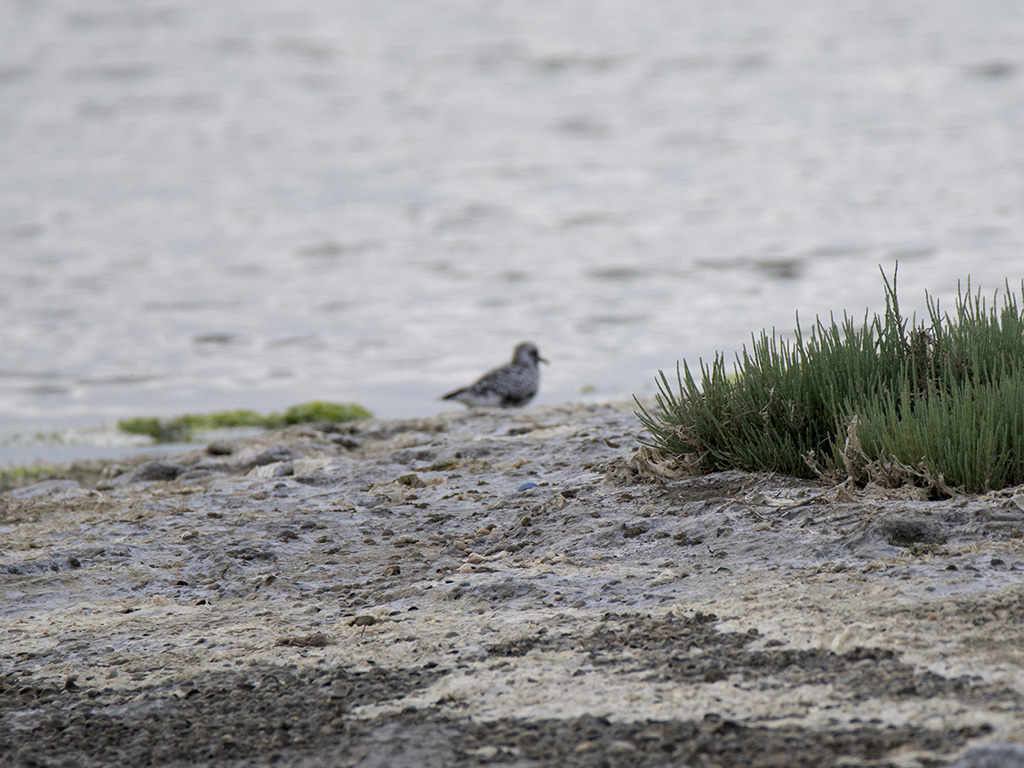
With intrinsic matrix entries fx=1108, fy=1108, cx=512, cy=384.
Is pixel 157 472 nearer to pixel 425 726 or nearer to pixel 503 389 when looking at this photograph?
pixel 503 389

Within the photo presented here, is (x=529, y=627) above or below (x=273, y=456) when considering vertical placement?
below

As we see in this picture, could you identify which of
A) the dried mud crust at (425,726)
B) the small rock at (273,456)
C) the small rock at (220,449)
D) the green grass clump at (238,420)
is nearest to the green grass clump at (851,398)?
the dried mud crust at (425,726)

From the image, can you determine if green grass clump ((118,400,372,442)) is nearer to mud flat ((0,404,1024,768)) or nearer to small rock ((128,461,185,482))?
small rock ((128,461,185,482))

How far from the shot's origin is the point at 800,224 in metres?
17.3

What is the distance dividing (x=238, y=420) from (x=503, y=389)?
8.85ft

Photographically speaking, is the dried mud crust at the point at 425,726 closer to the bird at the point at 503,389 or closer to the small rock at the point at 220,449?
the small rock at the point at 220,449

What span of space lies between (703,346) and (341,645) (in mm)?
8595

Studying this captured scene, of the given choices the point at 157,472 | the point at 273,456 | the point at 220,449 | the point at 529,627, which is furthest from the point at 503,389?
the point at 529,627

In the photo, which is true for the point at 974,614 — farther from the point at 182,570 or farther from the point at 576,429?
the point at 576,429

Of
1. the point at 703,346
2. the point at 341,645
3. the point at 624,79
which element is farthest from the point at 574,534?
the point at 624,79

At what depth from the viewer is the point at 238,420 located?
10711 millimetres

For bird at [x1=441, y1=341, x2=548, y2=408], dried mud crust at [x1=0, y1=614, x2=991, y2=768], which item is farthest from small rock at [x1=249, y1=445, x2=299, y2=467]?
dried mud crust at [x1=0, y1=614, x2=991, y2=768]

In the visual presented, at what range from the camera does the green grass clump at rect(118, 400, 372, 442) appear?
10500 mm

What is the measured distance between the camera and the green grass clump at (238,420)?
10500 mm
